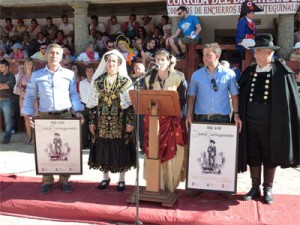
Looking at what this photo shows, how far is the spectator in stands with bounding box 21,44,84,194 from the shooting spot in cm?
510

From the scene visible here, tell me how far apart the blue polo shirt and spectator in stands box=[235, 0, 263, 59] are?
12.2 feet

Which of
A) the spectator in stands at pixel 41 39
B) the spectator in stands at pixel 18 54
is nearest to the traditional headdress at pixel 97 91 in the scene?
the spectator in stands at pixel 18 54

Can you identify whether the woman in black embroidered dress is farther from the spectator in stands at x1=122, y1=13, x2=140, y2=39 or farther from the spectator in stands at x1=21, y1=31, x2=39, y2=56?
the spectator in stands at x1=21, y1=31, x2=39, y2=56

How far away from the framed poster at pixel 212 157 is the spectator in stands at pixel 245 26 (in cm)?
395

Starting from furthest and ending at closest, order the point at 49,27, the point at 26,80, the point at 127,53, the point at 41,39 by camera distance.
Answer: the point at 49,27
the point at 41,39
the point at 127,53
the point at 26,80

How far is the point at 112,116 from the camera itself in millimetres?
5031

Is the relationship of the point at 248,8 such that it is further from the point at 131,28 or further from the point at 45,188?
the point at 45,188

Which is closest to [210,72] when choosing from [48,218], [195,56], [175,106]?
[175,106]

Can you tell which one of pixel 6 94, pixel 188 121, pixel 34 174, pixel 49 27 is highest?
pixel 49 27

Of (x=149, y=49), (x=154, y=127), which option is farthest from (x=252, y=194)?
(x=149, y=49)

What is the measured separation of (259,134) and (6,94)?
6.67m

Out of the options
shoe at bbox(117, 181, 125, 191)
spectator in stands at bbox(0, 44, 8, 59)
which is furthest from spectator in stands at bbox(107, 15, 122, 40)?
shoe at bbox(117, 181, 125, 191)

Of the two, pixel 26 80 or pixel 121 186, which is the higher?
pixel 26 80

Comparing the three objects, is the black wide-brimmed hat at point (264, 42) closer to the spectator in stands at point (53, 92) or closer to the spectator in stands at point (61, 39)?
the spectator in stands at point (53, 92)
